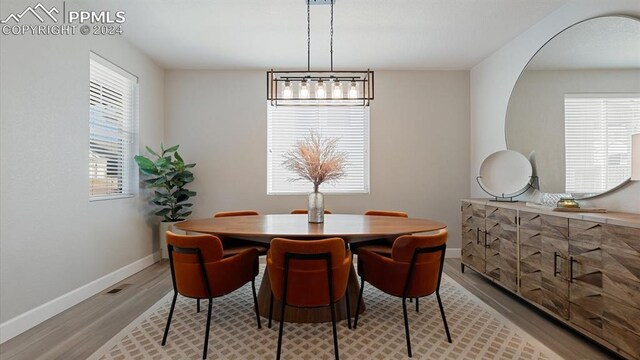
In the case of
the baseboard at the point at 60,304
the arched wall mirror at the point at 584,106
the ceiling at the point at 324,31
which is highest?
the ceiling at the point at 324,31

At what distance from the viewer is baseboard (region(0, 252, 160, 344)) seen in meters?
2.25

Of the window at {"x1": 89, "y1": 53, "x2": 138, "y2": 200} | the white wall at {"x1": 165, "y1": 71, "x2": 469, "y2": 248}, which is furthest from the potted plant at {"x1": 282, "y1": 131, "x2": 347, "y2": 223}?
the window at {"x1": 89, "y1": 53, "x2": 138, "y2": 200}

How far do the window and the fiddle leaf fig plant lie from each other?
0.69 feet

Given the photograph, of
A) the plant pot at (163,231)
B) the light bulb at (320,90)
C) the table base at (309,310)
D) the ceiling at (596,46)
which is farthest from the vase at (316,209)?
the ceiling at (596,46)

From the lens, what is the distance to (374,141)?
4.62m

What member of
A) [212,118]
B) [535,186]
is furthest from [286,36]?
[535,186]

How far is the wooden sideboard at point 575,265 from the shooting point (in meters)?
1.87

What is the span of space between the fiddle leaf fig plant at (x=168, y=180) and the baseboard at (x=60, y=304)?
0.75 meters

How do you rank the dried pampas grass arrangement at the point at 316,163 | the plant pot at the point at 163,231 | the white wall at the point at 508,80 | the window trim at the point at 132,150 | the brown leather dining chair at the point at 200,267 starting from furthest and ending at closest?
the plant pot at the point at 163,231 < the window trim at the point at 132,150 < the dried pampas grass arrangement at the point at 316,163 < the white wall at the point at 508,80 < the brown leather dining chair at the point at 200,267

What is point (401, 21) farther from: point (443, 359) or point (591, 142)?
point (443, 359)

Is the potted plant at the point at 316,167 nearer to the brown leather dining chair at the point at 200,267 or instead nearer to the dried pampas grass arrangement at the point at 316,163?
the dried pampas grass arrangement at the point at 316,163

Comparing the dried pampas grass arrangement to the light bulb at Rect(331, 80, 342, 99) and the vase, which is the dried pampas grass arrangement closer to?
the vase

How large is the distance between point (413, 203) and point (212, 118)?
10.6ft

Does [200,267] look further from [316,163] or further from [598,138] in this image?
[598,138]
